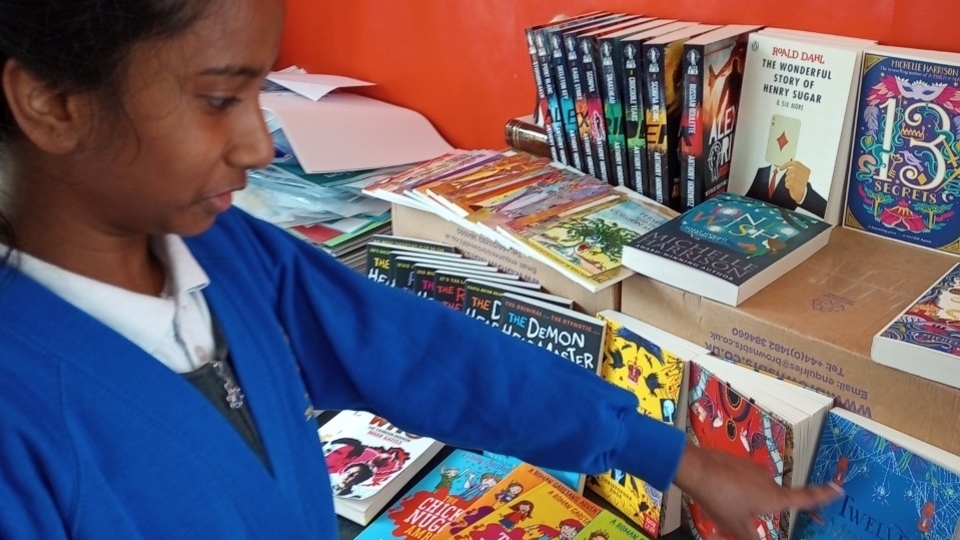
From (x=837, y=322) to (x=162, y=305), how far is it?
1.84 feet

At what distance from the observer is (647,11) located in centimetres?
112

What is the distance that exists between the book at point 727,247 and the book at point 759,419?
0.07m

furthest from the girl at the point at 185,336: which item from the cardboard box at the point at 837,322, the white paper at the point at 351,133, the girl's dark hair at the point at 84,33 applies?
the white paper at the point at 351,133

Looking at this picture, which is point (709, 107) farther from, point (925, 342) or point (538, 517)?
point (538, 517)

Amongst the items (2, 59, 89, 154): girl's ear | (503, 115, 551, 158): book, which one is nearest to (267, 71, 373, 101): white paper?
(503, 115, 551, 158): book

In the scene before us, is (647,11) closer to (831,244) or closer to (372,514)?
(831,244)

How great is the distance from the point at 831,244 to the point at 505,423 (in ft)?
1.37

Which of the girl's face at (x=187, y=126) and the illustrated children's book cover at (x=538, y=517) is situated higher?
the girl's face at (x=187, y=126)

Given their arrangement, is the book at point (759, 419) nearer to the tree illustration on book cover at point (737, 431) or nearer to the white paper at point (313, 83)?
the tree illustration on book cover at point (737, 431)

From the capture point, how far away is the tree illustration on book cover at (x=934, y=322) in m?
0.70

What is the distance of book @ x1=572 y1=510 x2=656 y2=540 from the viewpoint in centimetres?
86

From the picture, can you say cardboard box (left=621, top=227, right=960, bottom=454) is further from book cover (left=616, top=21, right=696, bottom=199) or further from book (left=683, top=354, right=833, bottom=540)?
book cover (left=616, top=21, right=696, bottom=199)

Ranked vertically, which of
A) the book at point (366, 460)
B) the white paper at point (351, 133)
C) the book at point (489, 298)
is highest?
the white paper at point (351, 133)

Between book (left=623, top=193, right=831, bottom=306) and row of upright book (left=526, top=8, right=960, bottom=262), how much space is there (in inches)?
2.1
